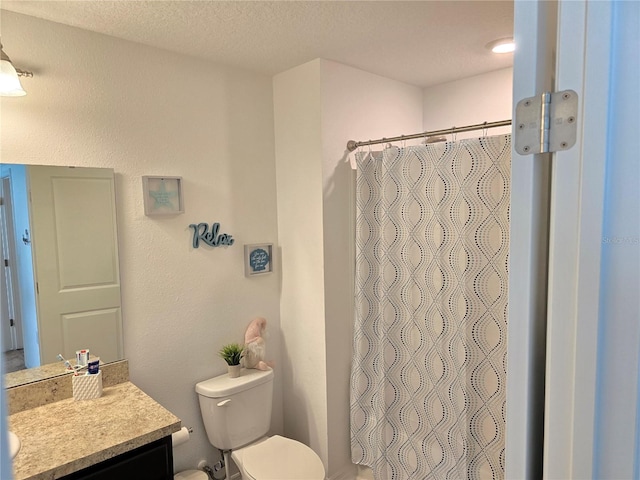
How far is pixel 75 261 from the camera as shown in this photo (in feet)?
A: 6.06

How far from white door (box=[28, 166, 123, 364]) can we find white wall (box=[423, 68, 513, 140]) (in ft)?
6.62

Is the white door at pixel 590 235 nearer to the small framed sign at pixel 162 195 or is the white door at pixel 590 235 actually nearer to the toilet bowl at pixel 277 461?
the toilet bowl at pixel 277 461

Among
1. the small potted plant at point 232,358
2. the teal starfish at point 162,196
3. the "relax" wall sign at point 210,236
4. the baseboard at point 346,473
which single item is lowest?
the baseboard at point 346,473

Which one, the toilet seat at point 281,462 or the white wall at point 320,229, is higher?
the white wall at point 320,229

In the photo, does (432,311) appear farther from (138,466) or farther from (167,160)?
(167,160)

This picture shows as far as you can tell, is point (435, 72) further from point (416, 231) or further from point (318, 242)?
point (318, 242)

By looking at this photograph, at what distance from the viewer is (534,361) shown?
657mm

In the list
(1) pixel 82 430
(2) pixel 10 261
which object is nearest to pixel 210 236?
(2) pixel 10 261

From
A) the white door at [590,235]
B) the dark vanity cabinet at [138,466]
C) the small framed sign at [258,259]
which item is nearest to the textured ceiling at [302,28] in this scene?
the small framed sign at [258,259]

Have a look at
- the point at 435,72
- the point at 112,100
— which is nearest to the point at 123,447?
the point at 112,100

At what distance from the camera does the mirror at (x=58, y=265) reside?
169cm

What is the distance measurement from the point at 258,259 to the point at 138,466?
1.23 metres

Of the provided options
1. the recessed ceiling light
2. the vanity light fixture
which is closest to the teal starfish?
the vanity light fixture

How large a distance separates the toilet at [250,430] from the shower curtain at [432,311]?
44 cm
